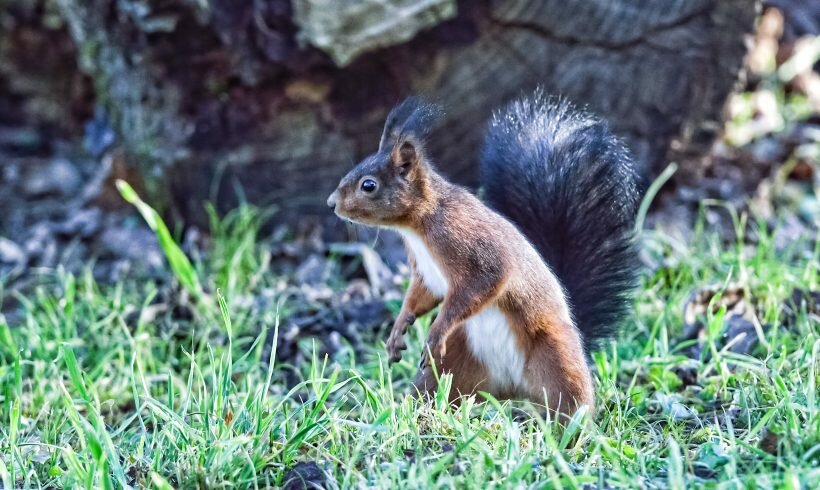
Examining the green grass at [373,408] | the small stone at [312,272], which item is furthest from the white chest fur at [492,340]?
the small stone at [312,272]

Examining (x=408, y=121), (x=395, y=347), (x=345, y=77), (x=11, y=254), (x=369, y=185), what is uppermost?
(x=345, y=77)

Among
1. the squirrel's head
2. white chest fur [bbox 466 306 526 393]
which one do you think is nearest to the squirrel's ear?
the squirrel's head

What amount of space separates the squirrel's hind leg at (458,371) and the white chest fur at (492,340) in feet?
0.09

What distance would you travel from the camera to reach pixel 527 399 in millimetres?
3090

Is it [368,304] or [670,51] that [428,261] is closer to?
[368,304]

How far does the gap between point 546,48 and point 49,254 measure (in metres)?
2.55

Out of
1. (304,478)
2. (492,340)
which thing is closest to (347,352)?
(492,340)

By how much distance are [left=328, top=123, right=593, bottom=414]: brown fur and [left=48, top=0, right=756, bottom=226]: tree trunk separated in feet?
5.81

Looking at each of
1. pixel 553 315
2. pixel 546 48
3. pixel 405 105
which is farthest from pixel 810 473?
pixel 546 48

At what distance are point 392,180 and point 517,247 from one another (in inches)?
16.2

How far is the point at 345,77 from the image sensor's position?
496 centimetres

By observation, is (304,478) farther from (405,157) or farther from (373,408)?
(405,157)

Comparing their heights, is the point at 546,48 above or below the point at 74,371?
above

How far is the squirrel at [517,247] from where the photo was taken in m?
2.98
